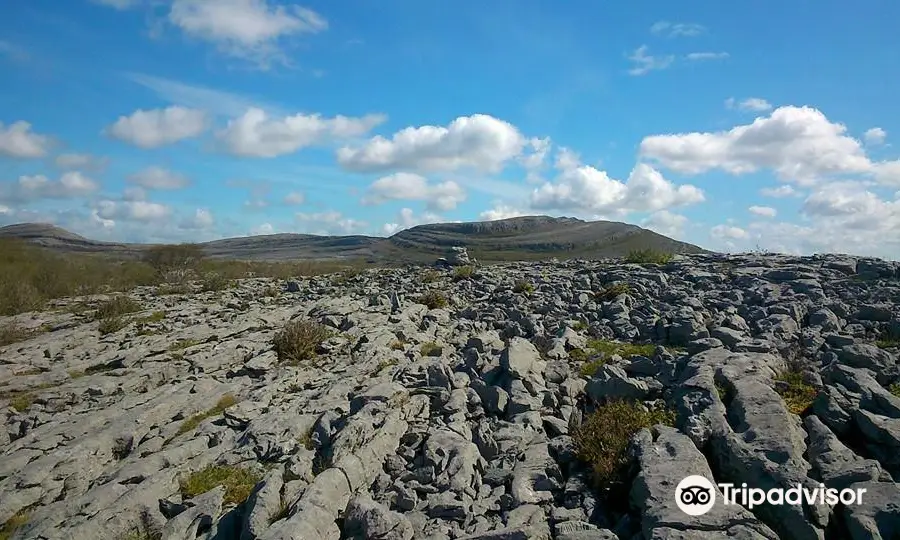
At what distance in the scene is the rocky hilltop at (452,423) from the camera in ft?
22.0

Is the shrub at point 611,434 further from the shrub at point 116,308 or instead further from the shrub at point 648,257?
the shrub at point 648,257

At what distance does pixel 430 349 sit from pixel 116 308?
47.8ft

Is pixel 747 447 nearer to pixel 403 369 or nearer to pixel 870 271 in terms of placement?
pixel 403 369

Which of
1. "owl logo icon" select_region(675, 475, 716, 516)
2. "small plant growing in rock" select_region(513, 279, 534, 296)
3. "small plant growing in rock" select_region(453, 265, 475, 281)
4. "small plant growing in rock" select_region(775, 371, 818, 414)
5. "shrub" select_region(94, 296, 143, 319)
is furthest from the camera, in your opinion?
"small plant growing in rock" select_region(453, 265, 475, 281)

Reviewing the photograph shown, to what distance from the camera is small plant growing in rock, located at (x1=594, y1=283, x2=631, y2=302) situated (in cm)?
2120

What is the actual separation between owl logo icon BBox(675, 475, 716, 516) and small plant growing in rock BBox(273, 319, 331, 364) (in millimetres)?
10272

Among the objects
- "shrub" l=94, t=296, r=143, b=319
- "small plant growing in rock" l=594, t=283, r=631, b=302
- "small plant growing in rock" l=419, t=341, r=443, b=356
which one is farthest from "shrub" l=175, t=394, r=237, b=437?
"small plant growing in rock" l=594, t=283, r=631, b=302

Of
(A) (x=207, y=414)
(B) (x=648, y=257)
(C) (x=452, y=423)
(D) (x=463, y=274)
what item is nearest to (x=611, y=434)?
(C) (x=452, y=423)

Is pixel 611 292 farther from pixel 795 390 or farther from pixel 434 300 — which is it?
pixel 795 390

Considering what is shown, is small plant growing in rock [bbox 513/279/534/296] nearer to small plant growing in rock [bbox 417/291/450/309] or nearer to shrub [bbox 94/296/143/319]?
small plant growing in rock [bbox 417/291/450/309]

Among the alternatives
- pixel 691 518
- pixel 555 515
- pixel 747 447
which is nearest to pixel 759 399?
pixel 747 447

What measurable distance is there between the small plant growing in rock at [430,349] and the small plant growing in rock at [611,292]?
28.5 feet

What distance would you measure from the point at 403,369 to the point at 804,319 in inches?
474

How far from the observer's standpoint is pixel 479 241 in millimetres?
113688
